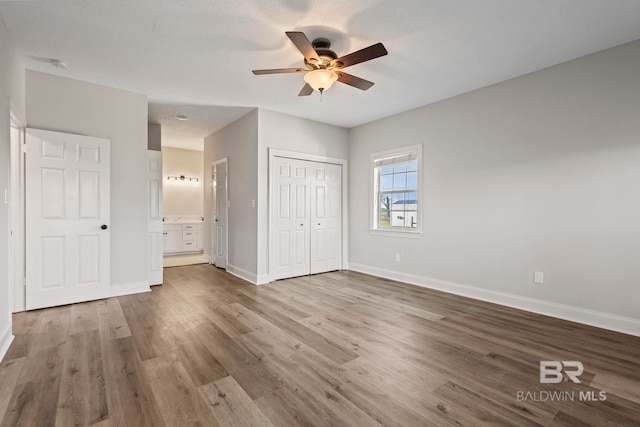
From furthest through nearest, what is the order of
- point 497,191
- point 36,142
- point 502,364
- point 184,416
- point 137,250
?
1. point 137,250
2. point 497,191
3. point 36,142
4. point 502,364
5. point 184,416

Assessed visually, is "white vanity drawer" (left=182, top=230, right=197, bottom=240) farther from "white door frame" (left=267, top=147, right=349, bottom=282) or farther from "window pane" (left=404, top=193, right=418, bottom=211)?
"window pane" (left=404, top=193, right=418, bottom=211)

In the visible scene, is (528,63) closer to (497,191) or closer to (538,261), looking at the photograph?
(497,191)

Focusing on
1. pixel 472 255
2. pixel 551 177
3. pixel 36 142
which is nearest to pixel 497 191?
pixel 551 177

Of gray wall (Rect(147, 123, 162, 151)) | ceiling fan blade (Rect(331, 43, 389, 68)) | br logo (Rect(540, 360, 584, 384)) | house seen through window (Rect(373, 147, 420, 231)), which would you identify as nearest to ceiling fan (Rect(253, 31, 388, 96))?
ceiling fan blade (Rect(331, 43, 389, 68))

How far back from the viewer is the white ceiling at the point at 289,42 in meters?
2.39

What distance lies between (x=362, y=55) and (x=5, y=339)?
3.81m

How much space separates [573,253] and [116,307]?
205 inches

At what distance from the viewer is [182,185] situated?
814cm

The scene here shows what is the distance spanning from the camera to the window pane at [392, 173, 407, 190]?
5027mm

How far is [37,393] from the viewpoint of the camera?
1.92m

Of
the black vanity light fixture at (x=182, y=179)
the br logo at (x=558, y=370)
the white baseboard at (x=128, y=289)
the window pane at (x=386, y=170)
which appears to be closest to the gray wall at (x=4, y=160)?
the white baseboard at (x=128, y=289)

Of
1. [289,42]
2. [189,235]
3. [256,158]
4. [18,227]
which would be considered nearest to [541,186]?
[289,42]

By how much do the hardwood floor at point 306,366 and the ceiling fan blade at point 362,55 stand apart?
8.07 ft

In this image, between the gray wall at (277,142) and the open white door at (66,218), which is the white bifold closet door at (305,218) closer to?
the gray wall at (277,142)
